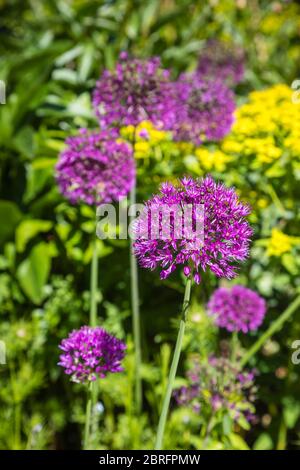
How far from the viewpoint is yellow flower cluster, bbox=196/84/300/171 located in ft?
6.91

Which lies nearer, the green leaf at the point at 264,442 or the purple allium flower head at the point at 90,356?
the purple allium flower head at the point at 90,356

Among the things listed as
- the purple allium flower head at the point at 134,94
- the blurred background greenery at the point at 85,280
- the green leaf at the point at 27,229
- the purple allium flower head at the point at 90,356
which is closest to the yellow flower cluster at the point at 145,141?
the blurred background greenery at the point at 85,280

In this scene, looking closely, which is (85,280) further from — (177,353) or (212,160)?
(177,353)

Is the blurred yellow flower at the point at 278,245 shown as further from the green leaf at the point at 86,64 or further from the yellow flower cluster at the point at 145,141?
the green leaf at the point at 86,64

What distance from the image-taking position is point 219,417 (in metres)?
1.67

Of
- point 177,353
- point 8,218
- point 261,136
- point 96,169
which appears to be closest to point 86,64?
point 8,218

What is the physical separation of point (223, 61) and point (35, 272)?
5.24 ft

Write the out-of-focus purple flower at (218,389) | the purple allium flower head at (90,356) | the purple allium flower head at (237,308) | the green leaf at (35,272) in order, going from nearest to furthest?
the purple allium flower head at (90,356) → the out-of-focus purple flower at (218,389) → the purple allium flower head at (237,308) → the green leaf at (35,272)

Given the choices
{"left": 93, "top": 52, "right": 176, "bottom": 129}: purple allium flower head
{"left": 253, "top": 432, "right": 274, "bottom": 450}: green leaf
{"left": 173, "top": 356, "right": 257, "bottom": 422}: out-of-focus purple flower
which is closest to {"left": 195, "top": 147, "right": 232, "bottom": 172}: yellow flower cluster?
{"left": 93, "top": 52, "right": 176, "bottom": 129}: purple allium flower head

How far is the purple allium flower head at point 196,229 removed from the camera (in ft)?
3.66

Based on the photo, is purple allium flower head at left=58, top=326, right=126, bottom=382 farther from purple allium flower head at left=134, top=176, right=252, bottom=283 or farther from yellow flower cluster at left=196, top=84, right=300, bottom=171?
yellow flower cluster at left=196, top=84, right=300, bottom=171

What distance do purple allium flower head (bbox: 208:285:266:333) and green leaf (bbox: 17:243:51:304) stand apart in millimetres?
866

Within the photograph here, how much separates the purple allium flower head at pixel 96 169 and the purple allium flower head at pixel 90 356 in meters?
0.50
